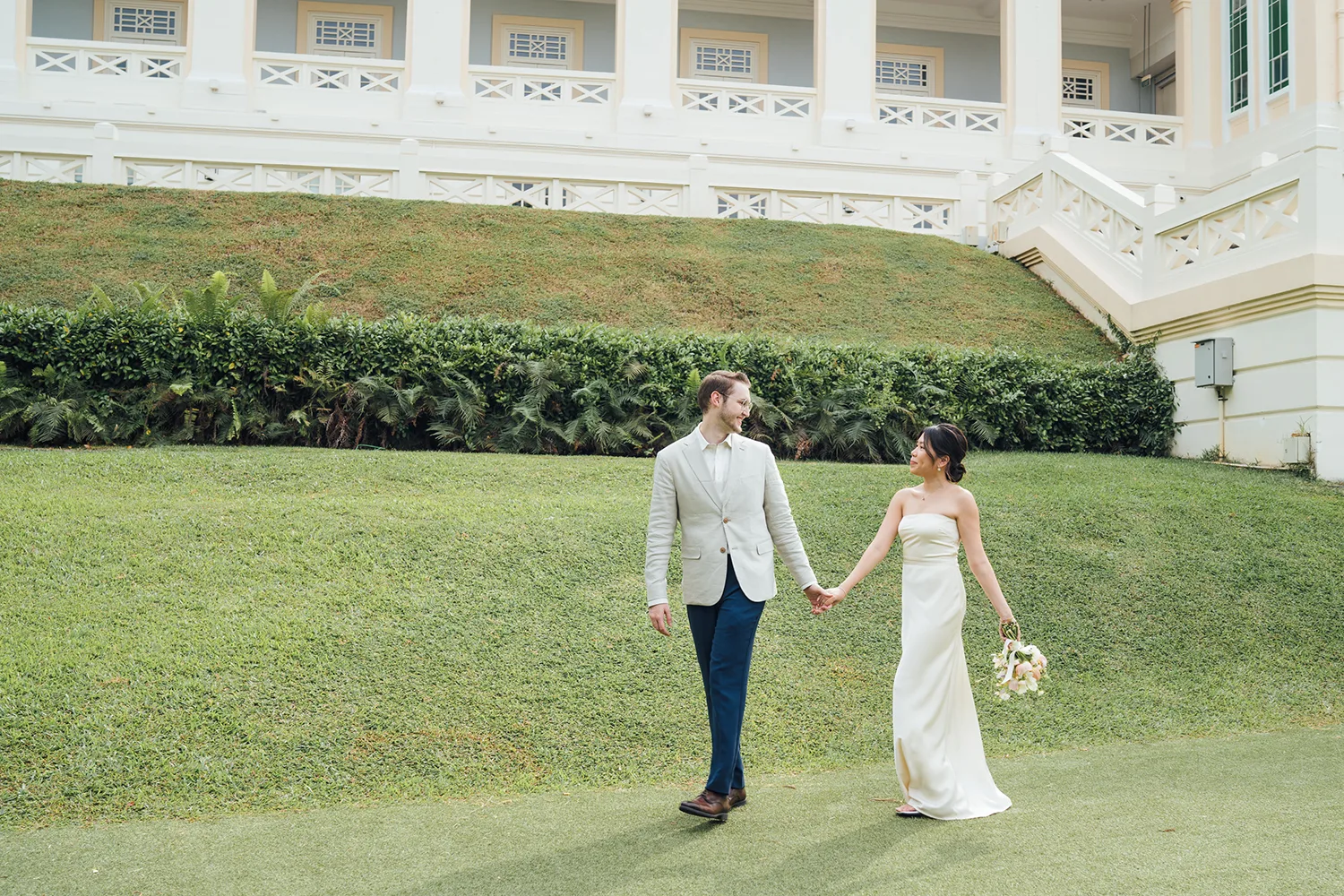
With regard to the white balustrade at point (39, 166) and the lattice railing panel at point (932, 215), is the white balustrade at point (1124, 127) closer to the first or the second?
the lattice railing panel at point (932, 215)

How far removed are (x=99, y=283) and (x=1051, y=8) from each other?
761 inches

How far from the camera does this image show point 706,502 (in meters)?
4.83

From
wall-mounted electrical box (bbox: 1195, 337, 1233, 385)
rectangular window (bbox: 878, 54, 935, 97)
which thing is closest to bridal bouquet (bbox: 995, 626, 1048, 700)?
wall-mounted electrical box (bbox: 1195, 337, 1233, 385)

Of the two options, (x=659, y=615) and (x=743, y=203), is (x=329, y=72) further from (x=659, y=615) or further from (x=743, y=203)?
(x=659, y=615)

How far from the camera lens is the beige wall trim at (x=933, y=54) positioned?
85.7 feet

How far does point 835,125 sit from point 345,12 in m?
12.0

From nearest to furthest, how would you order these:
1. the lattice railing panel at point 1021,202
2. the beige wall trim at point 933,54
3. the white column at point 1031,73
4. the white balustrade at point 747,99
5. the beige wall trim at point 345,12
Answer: the lattice railing panel at point 1021,202 < the white balustrade at point 747,99 < the white column at point 1031,73 < the beige wall trim at point 345,12 < the beige wall trim at point 933,54

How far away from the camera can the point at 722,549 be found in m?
4.78

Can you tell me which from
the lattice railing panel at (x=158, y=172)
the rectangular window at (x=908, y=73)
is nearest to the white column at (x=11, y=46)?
the lattice railing panel at (x=158, y=172)

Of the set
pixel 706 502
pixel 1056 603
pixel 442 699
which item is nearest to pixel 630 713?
pixel 442 699

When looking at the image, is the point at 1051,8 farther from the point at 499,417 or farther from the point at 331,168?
the point at 499,417

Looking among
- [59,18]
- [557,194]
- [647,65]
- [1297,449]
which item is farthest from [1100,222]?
[59,18]

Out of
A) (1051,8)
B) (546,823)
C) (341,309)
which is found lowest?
(546,823)

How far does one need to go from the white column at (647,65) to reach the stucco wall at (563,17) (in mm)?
3563
